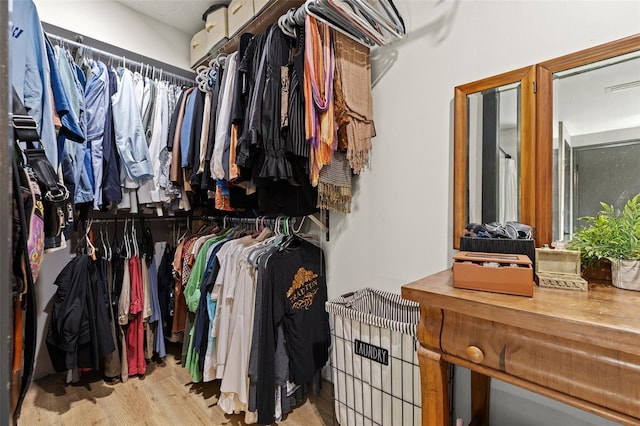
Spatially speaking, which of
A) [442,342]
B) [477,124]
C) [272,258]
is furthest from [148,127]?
[442,342]

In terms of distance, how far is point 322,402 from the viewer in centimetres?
159

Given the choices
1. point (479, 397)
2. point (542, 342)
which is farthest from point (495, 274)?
→ point (479, 397)

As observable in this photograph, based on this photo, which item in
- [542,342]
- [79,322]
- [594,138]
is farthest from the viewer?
[79,322]

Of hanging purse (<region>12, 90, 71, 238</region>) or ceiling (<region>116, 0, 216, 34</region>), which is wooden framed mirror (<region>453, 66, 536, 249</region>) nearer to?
hanging purse (<region>12, 90, 71, 238</region>)

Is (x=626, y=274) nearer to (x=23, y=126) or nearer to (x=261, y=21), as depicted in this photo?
(x=23, y=126)

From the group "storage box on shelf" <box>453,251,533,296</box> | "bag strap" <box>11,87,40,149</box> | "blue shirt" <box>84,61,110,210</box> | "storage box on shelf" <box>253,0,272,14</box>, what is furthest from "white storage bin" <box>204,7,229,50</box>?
"storage box on shelf" <box>453,251,533,296</box>

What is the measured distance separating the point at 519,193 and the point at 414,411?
912 mm

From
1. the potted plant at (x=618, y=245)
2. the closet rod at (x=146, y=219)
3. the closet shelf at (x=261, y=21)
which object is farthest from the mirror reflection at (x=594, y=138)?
the closet rod at (x=146, y=219)

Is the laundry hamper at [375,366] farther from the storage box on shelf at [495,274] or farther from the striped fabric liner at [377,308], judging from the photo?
the storage box on shelf at [495,274]

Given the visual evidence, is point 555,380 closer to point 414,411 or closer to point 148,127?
point 414,411

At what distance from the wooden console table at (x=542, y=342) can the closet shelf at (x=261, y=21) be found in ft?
4.97

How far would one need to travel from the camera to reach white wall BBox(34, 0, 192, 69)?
1.78 meters

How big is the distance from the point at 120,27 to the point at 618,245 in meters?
2.95

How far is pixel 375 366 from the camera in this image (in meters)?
1.16
